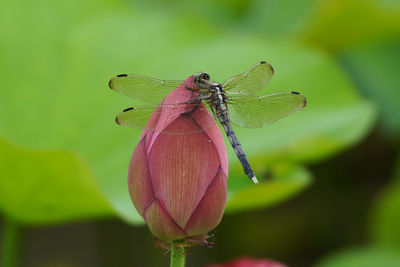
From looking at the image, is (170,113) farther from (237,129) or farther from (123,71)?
(123,71)

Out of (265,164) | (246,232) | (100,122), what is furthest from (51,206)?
(246,232)

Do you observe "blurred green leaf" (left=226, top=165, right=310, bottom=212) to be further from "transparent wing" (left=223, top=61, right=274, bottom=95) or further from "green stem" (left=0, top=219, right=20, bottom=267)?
"green stem" (left=0, top=219, right=20, bottom=267)

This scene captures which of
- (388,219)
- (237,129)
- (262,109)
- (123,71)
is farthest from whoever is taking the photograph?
(388,219)

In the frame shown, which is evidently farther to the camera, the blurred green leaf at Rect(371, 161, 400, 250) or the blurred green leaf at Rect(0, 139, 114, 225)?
the blurred green leaf at Rect(371, 161, 400, 250)

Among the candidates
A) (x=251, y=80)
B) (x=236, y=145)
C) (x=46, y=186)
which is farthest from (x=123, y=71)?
(x=236, y=145)

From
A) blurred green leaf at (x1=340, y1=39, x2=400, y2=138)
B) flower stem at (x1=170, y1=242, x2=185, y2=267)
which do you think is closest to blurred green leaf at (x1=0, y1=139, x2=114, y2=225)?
flower stem at (x1=170, y1=242, x2=185, y2=267)

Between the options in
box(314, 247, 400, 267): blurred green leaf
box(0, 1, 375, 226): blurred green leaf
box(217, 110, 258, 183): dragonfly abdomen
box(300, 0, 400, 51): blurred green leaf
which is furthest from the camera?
box(300, 0, 400, 51): blurred green leaf

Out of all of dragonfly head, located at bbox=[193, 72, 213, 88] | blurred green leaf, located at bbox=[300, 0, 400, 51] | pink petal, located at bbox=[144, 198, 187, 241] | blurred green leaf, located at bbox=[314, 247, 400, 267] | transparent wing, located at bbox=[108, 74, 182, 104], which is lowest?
blurred green leaf, located at bbox=[314, 247, 400, 267]
